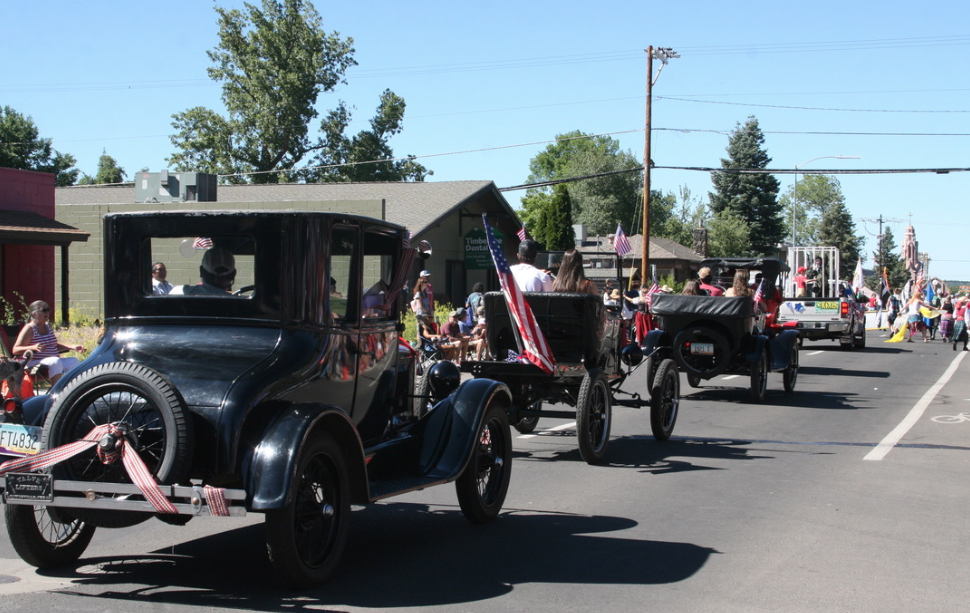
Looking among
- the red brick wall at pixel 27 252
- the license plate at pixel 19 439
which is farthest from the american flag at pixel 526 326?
the red brick wall at pixel 27 252

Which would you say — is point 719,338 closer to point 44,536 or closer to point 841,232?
point 44,536

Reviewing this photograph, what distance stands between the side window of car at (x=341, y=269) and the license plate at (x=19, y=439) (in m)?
1.69

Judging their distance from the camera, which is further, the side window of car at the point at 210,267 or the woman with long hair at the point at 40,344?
the woman with long hair at the point at 40,344

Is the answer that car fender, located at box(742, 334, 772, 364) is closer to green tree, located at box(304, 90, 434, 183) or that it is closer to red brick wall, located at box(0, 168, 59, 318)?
red brick wall, located at box(0, 168, 59, 318)

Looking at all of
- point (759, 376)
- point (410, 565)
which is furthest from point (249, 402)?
point (759, 376)

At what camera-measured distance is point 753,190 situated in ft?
256

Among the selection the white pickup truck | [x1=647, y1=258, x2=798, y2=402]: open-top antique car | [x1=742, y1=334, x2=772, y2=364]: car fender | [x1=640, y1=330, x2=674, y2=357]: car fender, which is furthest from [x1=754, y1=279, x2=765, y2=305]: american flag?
the white pickup truck

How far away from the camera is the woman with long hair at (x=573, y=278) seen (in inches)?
386

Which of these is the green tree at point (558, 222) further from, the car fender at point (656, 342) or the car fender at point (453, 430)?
the car fender at point (453, 430)

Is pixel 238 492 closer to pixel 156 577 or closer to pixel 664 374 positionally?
pixel 156 577

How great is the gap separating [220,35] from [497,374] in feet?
156

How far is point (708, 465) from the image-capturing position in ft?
31.1

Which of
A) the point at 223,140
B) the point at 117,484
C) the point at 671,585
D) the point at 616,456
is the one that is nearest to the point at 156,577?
the point at 117,484

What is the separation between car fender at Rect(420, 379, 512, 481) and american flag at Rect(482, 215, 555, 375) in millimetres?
Result: 2215
